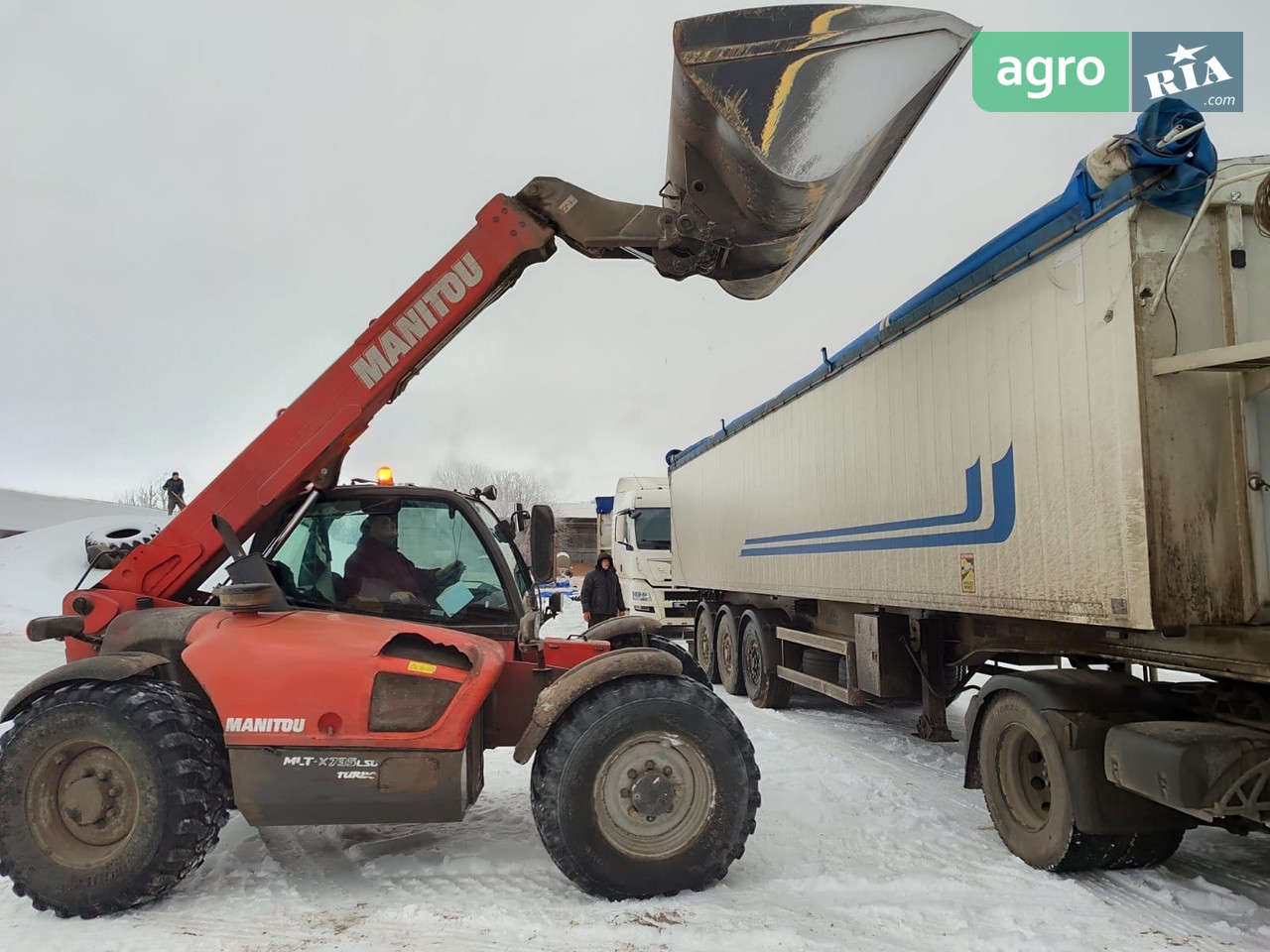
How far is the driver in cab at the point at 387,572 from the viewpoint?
4762 mm

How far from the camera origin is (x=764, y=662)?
10281mm

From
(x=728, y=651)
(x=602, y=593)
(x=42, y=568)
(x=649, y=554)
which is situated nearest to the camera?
(x=728, y=651)

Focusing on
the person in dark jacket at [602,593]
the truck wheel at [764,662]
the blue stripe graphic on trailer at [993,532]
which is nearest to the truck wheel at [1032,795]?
the blue stripe graphic on trailer at [993,532]

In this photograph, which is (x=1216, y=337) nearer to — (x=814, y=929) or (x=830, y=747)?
(x=814, y=929)

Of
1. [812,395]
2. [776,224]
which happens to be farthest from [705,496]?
[776,224]

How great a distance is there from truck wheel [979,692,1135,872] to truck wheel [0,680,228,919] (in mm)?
4184

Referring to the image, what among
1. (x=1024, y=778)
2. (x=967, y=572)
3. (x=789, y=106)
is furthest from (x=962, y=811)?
(x=789, y=106)

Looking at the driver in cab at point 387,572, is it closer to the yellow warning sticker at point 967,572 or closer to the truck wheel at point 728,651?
the yellow warning sticker at point 967,572

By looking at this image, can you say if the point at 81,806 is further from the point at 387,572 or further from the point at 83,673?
the point at 387,572

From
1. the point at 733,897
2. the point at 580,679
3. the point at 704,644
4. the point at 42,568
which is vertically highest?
the point at 42,568

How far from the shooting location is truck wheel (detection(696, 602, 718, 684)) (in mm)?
12672

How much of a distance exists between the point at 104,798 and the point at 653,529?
43.2 ft

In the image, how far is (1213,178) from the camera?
3.88m

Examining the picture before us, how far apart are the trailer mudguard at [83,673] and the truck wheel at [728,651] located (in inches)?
329
